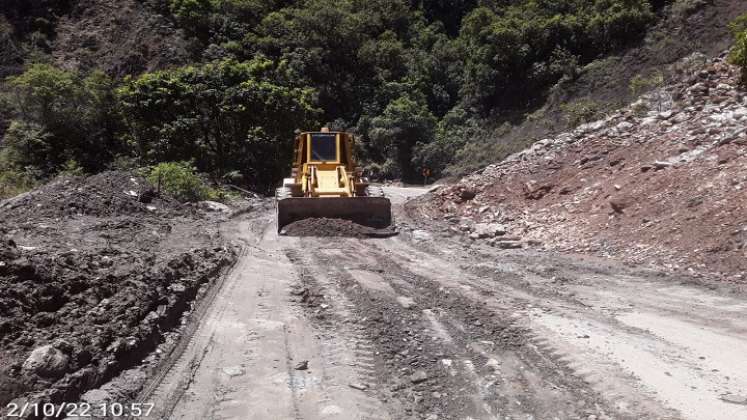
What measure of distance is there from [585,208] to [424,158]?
24109mm

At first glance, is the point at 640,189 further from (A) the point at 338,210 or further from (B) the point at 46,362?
(B) the point at 46,362

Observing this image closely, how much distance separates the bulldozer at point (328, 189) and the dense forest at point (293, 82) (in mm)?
8819

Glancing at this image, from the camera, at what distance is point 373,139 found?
3769cm

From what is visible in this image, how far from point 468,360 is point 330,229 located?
7745 mm

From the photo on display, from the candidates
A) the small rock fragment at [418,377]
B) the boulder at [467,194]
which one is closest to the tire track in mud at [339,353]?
the small rock fragment at [418,377]

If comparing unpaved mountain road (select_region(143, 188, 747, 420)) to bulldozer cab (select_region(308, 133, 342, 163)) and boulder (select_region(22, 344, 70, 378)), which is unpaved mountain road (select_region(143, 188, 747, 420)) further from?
bulldozer cab (select_region(308, 133, 342, 163))

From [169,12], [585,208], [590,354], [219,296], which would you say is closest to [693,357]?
[590,354]

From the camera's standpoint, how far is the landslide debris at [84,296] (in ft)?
14.0

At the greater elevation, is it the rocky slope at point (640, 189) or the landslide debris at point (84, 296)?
the rocky slope at point (640, 189)

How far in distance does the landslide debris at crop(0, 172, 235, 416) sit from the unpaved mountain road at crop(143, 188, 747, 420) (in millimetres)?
452

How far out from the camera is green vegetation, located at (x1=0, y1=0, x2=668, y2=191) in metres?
26.1

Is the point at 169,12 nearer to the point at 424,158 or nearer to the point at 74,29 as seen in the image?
the point at 74,29

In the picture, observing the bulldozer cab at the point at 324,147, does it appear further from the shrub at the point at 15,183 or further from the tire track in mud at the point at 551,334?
the shrub at the point at 15,183

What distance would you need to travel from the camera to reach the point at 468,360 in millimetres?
5215
